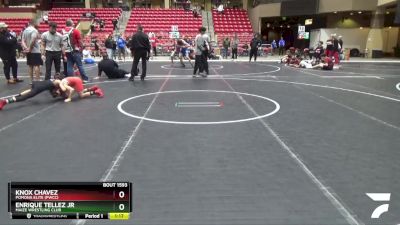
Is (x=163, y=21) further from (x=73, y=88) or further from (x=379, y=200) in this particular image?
(x=379, y=200)

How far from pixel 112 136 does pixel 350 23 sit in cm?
2961

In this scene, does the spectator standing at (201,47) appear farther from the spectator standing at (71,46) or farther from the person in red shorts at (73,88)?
the person in red shorts at (73,88)

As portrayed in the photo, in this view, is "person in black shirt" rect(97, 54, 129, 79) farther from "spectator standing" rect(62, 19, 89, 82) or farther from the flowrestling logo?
the flowrestling logo

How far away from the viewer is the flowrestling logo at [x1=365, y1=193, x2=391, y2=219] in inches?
122

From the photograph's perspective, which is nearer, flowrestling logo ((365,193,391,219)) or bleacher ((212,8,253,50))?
flowrestling logo ((365,193,391,219))

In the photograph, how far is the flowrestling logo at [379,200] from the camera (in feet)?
10.1

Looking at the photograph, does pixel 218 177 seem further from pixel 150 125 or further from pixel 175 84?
pixel 175 84

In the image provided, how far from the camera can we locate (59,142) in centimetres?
514

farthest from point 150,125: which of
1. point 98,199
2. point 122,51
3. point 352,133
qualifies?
point 122,51
